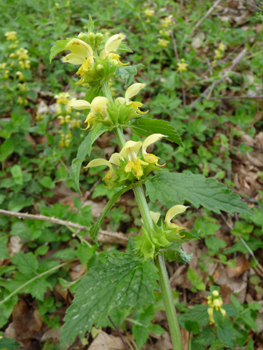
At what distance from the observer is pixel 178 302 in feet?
6.42

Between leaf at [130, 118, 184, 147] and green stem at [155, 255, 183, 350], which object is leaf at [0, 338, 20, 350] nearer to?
green stem at [155, 255, 183, 350]

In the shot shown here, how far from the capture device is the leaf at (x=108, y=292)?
744 millimetres

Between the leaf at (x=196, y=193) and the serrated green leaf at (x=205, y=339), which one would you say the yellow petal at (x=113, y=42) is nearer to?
the leaf at (x=196, y=193)

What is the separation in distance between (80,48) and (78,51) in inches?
0.7

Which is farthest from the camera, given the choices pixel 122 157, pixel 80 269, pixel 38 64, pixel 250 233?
pixel 38 64

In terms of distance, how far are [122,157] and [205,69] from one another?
317 cm

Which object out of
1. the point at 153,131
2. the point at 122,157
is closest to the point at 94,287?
the point at 122,157

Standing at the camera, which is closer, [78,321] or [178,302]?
[78,321]

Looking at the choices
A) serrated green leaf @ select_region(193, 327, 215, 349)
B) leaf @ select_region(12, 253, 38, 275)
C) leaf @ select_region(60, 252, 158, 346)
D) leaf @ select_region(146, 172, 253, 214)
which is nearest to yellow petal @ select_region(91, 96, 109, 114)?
leaf @ select_region(146, 172, 253, 214)

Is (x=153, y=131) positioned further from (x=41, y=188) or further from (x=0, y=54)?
(x=0, y=54)

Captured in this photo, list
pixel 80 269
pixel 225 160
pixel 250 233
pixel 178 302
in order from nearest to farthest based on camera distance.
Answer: pixel 178 302
pixel 80 269
pixel 250 233
pixel 225 160

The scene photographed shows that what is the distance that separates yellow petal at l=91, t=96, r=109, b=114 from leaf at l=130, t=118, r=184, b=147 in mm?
154

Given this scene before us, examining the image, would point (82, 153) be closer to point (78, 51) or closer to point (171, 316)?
point (78, 51)

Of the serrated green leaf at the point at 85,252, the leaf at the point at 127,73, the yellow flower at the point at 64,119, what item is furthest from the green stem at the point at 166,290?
the yellow flower at the point at 64,119
